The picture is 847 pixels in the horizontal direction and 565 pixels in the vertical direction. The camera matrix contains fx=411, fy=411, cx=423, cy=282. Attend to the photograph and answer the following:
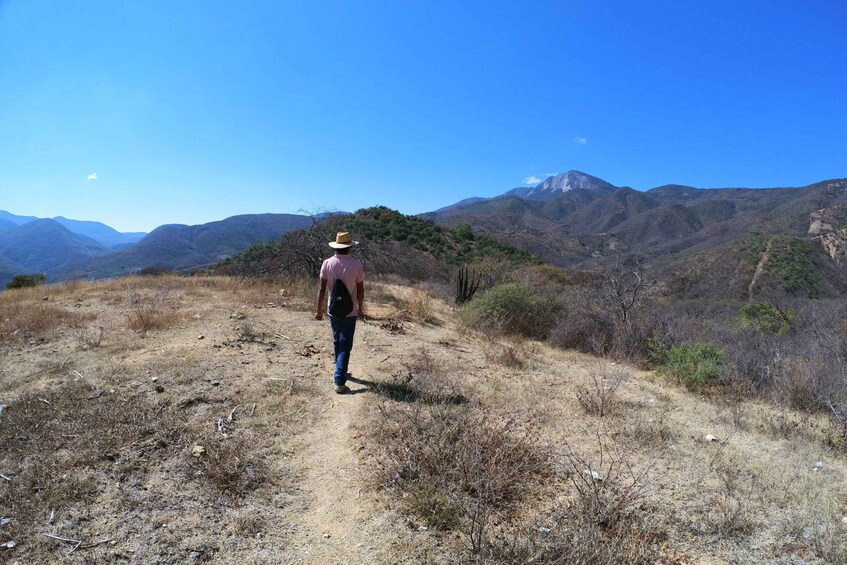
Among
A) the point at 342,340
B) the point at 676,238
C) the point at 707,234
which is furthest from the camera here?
the point at 676,238

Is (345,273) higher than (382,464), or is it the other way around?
(345,273)

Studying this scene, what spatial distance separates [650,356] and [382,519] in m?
6.63

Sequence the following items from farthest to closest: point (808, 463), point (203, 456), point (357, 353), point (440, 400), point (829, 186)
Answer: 1. point (829, 186)
2. point (357, 353)
3. point (440, 400)
4. point (808, 463)
5. point (203, 456)

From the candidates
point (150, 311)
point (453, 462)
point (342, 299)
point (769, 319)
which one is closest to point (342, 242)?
point (342, 299)

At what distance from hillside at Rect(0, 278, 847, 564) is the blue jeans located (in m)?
0.26

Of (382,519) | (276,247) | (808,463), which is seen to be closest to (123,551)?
(382,519)

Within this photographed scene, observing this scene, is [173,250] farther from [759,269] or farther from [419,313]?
[419,313]

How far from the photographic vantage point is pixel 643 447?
3.96 m

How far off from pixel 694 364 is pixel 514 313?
3710 millimetres

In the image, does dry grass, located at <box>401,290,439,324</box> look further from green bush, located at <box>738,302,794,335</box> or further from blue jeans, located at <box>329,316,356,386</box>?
green bush, located at <box>738,302,794,335</box>

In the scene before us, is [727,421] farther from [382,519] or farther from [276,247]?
[276,247]

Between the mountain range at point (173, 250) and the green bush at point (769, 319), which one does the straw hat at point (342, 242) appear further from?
the mountain range at point (173, 250)

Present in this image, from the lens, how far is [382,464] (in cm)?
329

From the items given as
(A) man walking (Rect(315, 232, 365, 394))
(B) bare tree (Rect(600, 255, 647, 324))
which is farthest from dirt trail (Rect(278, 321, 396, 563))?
(B) bare tree (Rect(600, 255, 647, 324))
